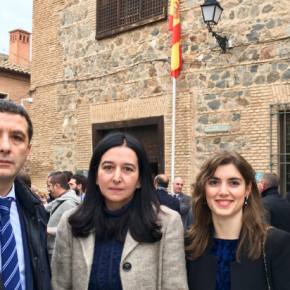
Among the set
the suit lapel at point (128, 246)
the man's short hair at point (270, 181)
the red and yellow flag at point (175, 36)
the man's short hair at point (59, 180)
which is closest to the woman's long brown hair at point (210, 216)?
the suit lapel at point (128, 246)

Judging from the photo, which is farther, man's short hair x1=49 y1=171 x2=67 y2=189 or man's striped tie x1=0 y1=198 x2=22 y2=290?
man's short hair x1=49 y1=171 x2=67 y2=189

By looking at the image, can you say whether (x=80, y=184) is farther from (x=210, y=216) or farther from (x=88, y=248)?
(x=88, y=248)

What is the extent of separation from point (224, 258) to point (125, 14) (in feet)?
28.8

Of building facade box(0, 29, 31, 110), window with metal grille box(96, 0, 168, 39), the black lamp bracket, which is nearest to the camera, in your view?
the black lamp bracket

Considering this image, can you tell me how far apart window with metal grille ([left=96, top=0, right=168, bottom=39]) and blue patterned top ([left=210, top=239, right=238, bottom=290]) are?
763cm

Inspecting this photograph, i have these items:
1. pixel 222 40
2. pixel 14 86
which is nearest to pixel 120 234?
pixel 222 40

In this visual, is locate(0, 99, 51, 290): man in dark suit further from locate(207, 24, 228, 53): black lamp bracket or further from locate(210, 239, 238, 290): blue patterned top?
locate(207, 24, 228, 53): black lamp bracket

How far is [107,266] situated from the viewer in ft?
6.84

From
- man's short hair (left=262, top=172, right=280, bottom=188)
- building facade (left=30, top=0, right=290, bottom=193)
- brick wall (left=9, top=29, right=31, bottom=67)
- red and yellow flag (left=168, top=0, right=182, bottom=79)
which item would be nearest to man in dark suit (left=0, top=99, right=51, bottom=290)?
man's short hair (left=262, top=172, right=280, bottom=188)

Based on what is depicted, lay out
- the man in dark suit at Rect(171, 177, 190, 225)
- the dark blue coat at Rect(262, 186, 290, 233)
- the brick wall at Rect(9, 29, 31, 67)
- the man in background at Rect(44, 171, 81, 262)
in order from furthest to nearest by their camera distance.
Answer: the brick wall at Rect(9, 29, 31, 67) → the man in dark suit at Rect(171, 177, 190, 225) → the dark blue coat at Rect(262, 186, 290, 233) → the man in background at Rect(44, 171, 81, 262)

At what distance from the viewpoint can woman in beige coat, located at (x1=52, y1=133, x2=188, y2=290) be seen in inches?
81.7

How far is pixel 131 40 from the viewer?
988cm

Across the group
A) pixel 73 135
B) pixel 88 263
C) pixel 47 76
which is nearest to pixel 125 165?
pixel 88 263

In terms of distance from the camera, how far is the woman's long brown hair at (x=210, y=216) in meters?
2.33
